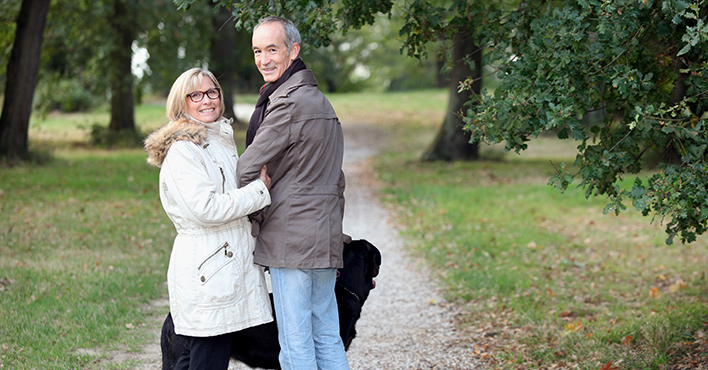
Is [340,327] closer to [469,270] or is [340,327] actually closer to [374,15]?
[374,15]

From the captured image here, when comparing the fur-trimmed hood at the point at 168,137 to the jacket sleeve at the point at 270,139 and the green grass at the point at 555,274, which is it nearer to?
the jacket sleeve at the point at 270,139

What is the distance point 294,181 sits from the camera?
3.16 m

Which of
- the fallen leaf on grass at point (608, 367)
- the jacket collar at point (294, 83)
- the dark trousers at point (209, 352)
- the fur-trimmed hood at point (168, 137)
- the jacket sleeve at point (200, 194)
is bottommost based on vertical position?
the fallen leaf on grass at point (608, 367)

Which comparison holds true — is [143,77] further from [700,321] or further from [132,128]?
[700,321]

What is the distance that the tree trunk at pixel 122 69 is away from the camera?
18453 millimetres

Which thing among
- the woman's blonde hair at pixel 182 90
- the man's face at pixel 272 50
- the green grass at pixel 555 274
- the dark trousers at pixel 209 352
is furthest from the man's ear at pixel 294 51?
the green grass at pixel 555 274

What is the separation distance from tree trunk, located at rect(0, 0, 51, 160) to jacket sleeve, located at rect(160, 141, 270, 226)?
41.1 feet

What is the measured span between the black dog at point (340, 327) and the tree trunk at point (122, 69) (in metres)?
15.8

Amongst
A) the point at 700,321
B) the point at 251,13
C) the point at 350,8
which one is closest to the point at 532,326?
the point at 700,321

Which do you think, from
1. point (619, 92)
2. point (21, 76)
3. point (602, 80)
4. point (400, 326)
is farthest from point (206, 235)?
point (21, 76)

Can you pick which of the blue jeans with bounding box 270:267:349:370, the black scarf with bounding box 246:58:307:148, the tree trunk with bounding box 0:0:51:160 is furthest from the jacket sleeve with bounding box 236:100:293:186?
the tree trunk with bounding box 0:0:51:160

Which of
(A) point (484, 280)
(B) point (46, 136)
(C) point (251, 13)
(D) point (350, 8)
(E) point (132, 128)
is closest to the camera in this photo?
(C) point (251, 13)

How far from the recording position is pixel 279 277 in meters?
3.25

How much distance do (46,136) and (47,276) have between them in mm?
17395
